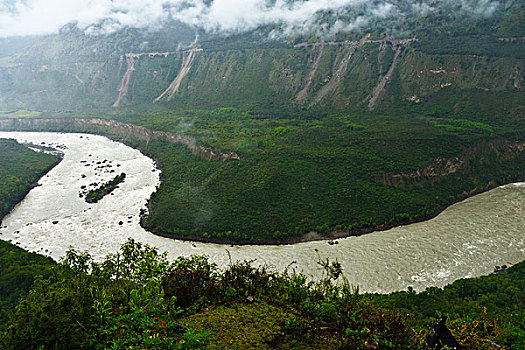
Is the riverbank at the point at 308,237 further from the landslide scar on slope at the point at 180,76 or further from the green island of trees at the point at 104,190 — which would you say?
the landslide scar on slope at the point at 180,76

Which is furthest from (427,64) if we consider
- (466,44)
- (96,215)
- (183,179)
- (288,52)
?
(96,215)

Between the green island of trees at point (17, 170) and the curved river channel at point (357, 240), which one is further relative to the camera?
the green island of trees at point (17, 170)

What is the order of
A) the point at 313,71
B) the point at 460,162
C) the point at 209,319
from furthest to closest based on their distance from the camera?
the point at 313,71 → the point at 460,162 → the point at 209,319

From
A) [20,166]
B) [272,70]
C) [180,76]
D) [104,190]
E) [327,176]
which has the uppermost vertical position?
[272,70]

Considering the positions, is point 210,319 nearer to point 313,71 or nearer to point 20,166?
point 20,166

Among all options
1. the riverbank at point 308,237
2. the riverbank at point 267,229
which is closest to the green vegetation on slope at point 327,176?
the riverbank at point 267,229

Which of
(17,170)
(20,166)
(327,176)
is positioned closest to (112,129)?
(20,166)
